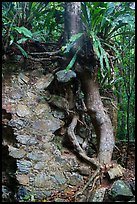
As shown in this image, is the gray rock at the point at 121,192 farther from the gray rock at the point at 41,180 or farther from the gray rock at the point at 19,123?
the gray rock at the point at 19,123

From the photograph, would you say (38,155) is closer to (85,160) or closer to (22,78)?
(85,160)

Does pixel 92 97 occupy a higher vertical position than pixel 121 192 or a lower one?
higher

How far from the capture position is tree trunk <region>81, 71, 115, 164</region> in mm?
3455

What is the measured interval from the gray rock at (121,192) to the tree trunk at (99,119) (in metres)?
0.74

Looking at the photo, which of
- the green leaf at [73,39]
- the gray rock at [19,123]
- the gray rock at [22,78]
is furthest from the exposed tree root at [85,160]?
the green leaf at [73,39]

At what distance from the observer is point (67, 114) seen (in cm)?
375

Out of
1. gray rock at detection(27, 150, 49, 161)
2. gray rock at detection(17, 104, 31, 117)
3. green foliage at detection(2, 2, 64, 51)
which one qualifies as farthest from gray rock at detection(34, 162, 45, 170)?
green foliage at detection(2, 2, 64, 51)

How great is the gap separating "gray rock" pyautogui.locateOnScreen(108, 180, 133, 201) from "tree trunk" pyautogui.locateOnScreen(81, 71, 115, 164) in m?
0.74

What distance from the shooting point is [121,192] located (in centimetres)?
252

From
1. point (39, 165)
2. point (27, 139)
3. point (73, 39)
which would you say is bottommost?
point (39, 165)

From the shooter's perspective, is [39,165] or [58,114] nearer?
[39,165]

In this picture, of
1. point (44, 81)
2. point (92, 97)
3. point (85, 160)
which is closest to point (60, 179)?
point (85, 160)

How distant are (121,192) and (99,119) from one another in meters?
1.31

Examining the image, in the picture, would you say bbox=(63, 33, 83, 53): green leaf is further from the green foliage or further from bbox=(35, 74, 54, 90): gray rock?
bbox=(35, 74, 54, 90): gray rock
